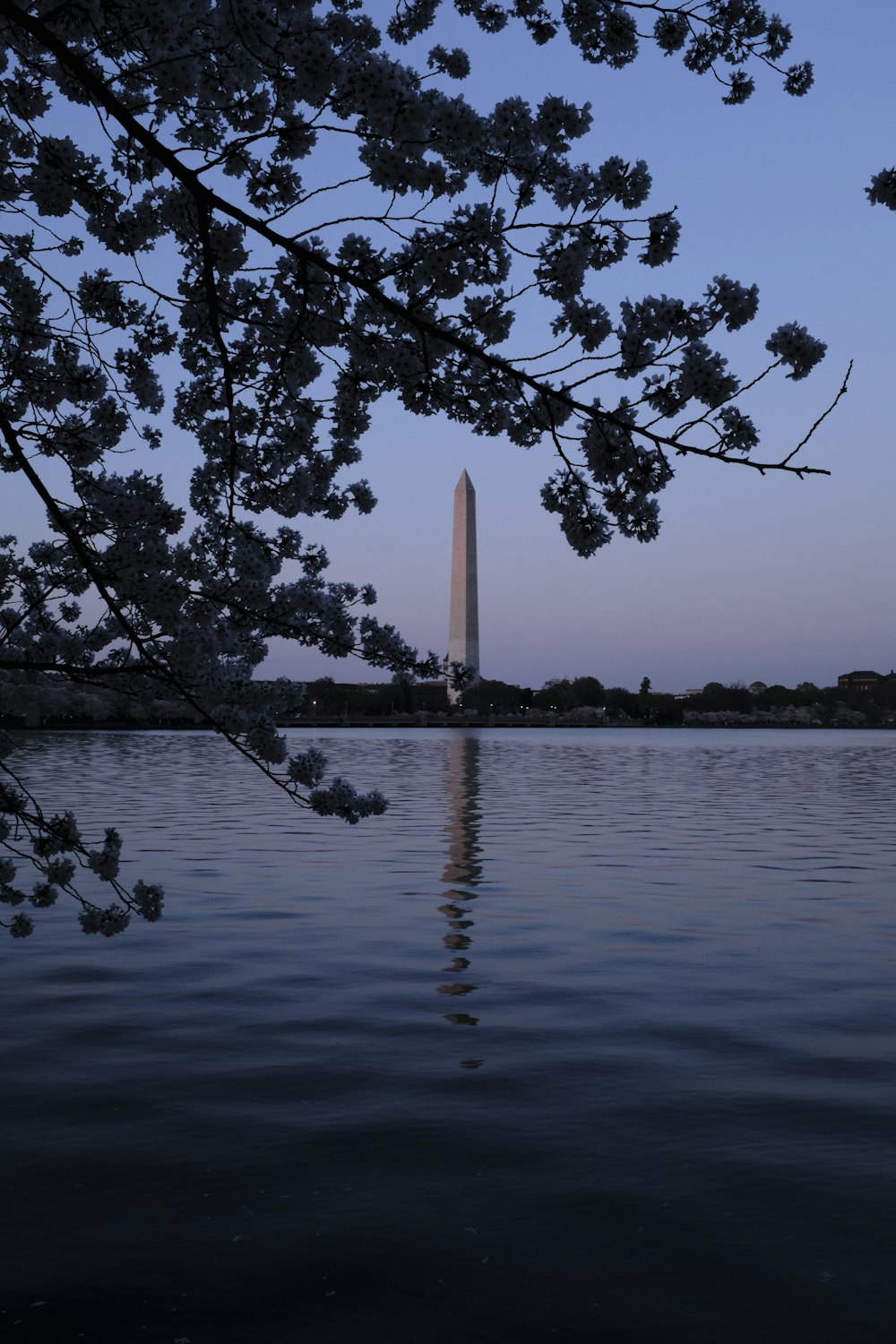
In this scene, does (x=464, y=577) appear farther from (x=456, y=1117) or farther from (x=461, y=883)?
(x=456, y=1117)

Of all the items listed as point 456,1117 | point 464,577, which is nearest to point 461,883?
point 456,1117

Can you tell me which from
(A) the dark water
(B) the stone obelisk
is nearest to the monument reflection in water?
(A) the dark water

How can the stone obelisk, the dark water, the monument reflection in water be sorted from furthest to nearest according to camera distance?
the stone obelisk → the monument reflection in water → the dark water

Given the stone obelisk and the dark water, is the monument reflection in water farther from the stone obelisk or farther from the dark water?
the stone obelisk

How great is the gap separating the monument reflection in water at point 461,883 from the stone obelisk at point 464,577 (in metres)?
70.3

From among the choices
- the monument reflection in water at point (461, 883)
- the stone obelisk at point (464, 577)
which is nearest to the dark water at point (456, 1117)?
the monument reflection in water at point (461, 883)

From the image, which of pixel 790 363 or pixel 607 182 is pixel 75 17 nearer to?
pixel 607 182

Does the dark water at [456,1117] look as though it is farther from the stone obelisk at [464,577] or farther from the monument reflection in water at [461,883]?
the stone obelisk at [464,577]

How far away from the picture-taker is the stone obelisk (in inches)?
4370

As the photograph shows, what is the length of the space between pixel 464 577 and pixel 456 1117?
4123 inches

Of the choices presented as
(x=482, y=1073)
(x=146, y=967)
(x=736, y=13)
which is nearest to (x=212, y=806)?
(x=146, y=967)

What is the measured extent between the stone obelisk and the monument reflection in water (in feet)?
231

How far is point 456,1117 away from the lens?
772 centimetres

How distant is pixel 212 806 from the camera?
33.1 metres
